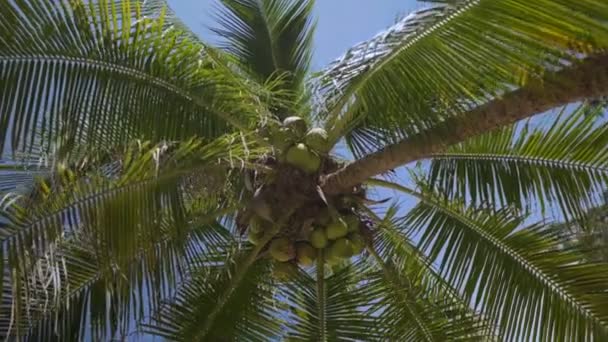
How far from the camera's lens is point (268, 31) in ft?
24.2

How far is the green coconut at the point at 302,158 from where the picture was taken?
17.2 feet

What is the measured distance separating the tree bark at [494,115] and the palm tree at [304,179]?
0.01 meters

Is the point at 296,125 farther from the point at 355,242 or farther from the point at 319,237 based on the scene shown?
the point at 355,242

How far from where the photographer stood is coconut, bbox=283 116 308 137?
5.35 m

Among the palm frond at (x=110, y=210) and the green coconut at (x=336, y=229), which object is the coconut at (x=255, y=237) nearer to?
the green coconut at (x=336, y=229)

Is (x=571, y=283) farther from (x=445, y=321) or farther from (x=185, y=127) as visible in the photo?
(x=185, y=127)

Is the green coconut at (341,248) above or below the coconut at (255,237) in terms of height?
below

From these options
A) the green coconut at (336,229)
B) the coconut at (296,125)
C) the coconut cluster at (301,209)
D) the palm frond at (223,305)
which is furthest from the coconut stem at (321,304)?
the coconut at (296,125)

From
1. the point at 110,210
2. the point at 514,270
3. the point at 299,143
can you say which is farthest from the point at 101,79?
the point at 514,270

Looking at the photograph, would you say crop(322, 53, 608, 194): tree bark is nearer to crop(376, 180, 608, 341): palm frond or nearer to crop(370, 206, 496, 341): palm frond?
crop(376, 180, 608, 341): palm frond

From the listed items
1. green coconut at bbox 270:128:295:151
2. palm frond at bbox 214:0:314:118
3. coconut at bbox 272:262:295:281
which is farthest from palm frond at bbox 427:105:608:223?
palm frond at bbox 214:0:314:118

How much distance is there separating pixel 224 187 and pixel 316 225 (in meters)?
0.74

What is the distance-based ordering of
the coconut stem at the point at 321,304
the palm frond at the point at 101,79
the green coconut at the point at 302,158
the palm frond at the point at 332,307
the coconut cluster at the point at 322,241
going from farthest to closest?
the palm frond at the point at 332,307
the coconut stem at the point at 321,304
the coconut cluster at the point at 322,241
the green coconut at the point at 302,158
the palm frond at the point at 101,79

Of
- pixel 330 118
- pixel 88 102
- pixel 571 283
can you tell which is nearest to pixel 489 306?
pixel 571 283
